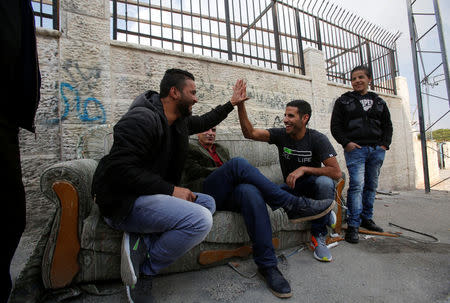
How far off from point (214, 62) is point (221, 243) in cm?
308

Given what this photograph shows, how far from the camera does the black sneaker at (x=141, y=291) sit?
4.04ft

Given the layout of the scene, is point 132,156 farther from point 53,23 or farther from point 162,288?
point 53,23

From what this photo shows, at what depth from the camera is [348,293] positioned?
137 cm

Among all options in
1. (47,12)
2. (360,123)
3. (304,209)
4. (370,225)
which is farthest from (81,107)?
(370,225)

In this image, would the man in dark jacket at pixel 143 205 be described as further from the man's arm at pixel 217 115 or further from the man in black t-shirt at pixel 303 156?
the man in black t-shirt at pixel 303 156

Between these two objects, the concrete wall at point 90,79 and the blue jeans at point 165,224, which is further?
the concrete wall at point 90,79

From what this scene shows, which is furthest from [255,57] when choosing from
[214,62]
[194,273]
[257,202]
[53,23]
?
[194,273]

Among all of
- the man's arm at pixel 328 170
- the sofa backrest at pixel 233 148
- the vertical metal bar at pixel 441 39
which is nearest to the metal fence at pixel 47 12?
the sofa backrest at pixel 233 148

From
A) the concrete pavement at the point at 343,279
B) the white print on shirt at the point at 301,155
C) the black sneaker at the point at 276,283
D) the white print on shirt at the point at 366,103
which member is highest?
the white print on shirt at the point at 366,103

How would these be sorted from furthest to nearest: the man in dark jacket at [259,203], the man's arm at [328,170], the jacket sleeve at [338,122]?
the jacket sleeve at [338,122]
the man's arm at [328,170]
the man in dark jacket at [259,203]

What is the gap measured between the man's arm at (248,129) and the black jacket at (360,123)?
1030 mm

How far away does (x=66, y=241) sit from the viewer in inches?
52.2

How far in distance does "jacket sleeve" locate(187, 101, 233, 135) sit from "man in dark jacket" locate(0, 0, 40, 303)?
1089 mm

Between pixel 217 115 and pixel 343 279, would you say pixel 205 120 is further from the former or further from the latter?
pixel 343 279
